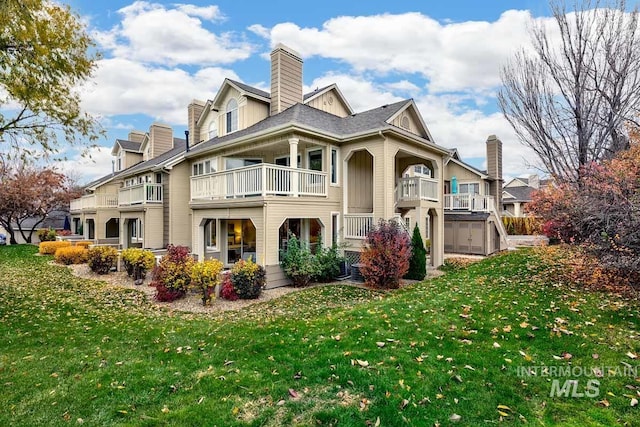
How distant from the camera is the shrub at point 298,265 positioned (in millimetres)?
10969

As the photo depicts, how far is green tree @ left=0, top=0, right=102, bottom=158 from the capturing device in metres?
7.59

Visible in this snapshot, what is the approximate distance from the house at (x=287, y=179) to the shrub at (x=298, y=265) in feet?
1.30

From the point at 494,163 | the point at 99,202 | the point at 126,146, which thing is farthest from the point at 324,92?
the point at 126,146

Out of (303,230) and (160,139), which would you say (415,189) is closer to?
(303,230)

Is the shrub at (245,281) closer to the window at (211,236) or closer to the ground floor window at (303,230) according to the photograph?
the ground floor window at (303,230)

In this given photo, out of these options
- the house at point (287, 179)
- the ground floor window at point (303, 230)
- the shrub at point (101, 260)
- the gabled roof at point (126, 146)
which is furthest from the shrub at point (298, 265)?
the gabled roof at point (126, 146)

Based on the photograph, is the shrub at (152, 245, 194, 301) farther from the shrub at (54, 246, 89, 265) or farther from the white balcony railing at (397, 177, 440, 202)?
the shrub at (54, 246, 89, 265)

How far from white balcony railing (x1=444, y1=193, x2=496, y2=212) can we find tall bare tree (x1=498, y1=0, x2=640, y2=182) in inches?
251

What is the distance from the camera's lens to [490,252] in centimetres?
1856

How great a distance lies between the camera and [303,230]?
13.9m

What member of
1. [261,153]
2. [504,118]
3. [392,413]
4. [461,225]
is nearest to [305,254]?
[261,153]

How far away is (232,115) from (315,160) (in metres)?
6.15

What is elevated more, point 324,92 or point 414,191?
point 324,92

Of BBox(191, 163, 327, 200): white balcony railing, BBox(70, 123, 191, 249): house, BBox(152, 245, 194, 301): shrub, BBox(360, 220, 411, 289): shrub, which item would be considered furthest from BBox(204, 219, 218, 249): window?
BBox(360, 220, 411, 289): shrub
